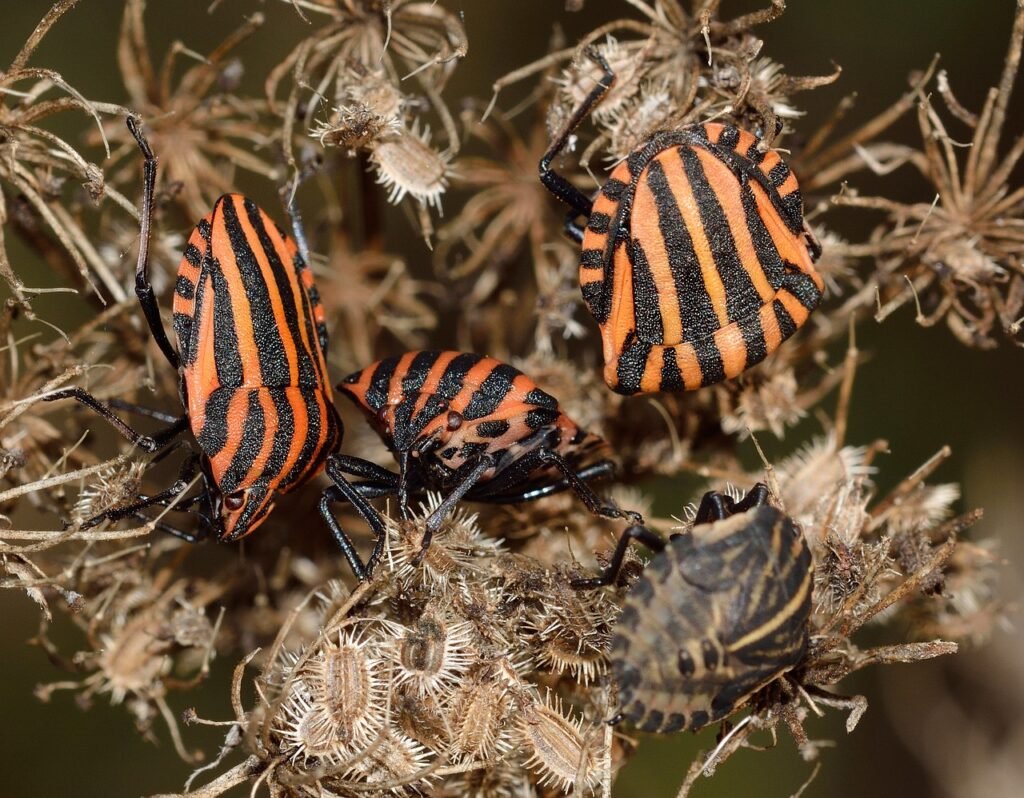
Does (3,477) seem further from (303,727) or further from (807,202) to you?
(807,202)

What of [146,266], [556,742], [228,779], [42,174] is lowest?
[228,779]

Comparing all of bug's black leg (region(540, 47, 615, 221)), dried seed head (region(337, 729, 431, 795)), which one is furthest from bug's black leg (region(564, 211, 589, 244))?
dried seed head (region(337, 729, 431, 795))

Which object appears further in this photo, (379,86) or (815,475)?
(815,475)

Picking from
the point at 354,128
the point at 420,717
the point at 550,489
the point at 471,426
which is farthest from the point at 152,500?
the point at 354,128

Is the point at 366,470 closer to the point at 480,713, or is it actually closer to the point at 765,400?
the point at 480,713

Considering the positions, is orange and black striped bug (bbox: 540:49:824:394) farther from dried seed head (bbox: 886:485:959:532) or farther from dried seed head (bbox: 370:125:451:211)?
dried seed head (bbox: 886:485:959:532)
